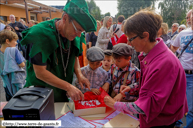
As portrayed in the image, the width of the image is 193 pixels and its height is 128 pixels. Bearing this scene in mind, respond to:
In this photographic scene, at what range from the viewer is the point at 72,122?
1121 millimetres

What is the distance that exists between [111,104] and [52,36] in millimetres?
801

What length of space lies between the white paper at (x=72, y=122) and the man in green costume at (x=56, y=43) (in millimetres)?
171

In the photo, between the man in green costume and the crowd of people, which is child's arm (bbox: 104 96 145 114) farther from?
the man in green costume

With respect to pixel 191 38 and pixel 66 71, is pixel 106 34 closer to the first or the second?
pixel 191 38

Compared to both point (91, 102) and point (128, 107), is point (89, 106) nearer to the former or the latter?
point (91, 102)

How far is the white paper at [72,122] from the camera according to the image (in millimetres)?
1082

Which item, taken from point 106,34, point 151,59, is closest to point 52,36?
point 151,59

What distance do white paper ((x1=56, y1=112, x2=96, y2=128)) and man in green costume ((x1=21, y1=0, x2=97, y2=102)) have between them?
6.7 inches

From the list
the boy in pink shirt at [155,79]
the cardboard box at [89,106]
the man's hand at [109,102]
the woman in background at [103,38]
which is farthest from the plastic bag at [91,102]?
the woman in background at [103,38]

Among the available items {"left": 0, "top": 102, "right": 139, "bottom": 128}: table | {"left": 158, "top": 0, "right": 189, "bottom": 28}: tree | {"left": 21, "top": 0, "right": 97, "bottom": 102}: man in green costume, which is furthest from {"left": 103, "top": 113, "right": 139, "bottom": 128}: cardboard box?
{"left": 158, "top": 0, "right": 189, "bottom": 28}: tree

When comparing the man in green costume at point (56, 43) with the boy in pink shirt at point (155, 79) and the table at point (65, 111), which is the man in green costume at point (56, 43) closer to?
the table at point (65, 111)

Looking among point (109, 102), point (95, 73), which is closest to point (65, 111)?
point (109, 102)

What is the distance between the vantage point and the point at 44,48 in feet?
3.79

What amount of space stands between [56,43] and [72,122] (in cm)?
71
